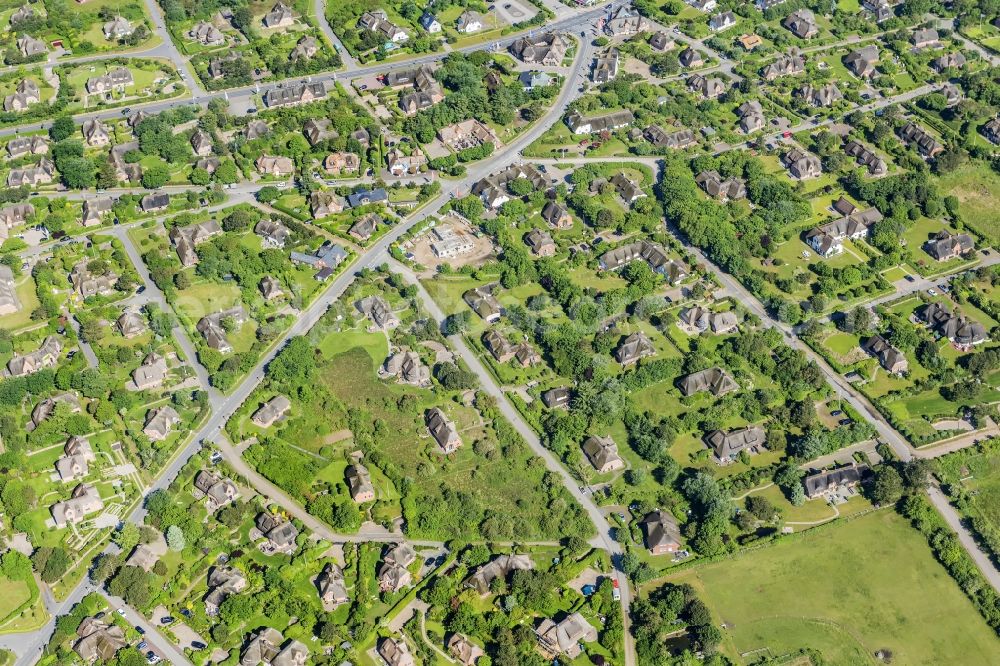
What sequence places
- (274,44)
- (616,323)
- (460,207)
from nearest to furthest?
1. (616,323)
2. (460,207)
3. (274,44)

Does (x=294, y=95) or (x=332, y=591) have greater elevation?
(x=294, y=95)

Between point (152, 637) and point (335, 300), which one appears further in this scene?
A: point (335, 300)

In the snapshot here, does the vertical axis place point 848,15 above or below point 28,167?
above

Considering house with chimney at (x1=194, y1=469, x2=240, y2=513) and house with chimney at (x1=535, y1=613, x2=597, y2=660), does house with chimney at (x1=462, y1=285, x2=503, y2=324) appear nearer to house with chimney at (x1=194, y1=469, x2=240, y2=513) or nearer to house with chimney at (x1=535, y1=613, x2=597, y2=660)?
house with chimney at (x1=194, y1=469, x2=240, y2=513)

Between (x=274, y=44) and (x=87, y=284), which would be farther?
(x=274, y=44)

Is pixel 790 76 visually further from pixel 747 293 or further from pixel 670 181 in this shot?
pixel 747 293

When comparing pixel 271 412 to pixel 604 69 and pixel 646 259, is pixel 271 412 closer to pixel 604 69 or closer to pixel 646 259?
pixel 646 259

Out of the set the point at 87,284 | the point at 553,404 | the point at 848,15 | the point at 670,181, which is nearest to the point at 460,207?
the point at 670,181

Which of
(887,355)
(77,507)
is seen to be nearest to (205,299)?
(77,507)
